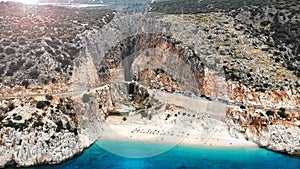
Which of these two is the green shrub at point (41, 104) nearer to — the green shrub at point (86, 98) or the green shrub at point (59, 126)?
the green shrub at point (59, 126)

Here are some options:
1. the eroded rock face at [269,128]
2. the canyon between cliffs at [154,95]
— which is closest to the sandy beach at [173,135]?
the canyon between cliffs at [154,95]

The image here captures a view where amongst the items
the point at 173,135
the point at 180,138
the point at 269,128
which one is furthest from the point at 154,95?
the point at 269,128

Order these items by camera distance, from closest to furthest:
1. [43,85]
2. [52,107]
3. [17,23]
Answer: [52,107], [43,85], [17,23]

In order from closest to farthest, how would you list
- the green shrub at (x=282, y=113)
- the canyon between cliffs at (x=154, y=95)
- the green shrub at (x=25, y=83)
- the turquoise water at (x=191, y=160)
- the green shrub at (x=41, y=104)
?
the turquoise water at (x=191, y=160)
the canyon between cliffs at (x=154, y=95)
the green shrub at (x=282, y=113)
the green shrub at (x=41, y=104)
the green shrub at (x=25, y=83)

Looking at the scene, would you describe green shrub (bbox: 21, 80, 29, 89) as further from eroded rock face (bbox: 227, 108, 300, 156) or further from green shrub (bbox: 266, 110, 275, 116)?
green shrub (bbox: 266, 110, 275, 116)

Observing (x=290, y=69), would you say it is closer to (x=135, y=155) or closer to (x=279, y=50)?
(x=279, y=50)

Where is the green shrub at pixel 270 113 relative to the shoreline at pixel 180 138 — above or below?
above

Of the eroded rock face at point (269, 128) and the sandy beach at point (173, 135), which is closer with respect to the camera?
the eroded rock face at point (269, 128)

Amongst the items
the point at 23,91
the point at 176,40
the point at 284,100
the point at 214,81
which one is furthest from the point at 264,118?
the point at 23,91
